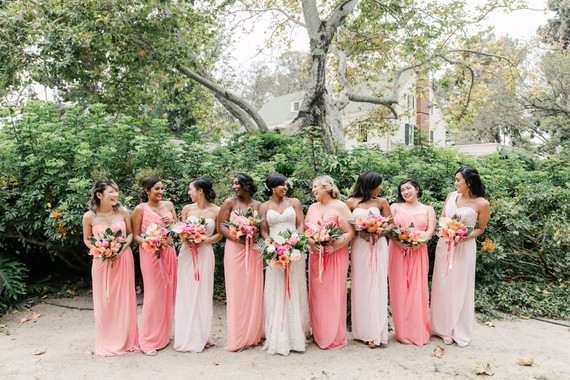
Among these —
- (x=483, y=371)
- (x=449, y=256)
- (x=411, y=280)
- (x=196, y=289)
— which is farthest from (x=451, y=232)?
(x=196, y=289)

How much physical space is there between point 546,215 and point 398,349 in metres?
5.28

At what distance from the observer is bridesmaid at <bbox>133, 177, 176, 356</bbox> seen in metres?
5.12

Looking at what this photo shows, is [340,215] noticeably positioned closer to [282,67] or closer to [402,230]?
[402,230]

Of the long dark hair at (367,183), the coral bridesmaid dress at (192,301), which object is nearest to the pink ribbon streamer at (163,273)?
the coral bridesmaid dress at (192,301)

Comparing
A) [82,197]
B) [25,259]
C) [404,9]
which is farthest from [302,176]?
[404,9]

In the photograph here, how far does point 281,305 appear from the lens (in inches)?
198

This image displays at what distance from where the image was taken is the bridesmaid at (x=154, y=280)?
5.12 metres

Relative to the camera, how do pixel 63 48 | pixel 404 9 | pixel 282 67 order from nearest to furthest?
1. pixel 63 48
2. pixel 404 9
3. pixel 282 67

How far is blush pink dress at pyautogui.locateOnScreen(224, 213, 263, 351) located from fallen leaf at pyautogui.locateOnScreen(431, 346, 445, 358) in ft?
7.38

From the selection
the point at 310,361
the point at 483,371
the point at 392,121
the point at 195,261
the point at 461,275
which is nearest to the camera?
the point at 483,371

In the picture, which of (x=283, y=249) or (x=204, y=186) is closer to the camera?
(x=283, y=249)

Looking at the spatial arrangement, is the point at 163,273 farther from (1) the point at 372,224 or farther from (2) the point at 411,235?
(2) the point at 411,235

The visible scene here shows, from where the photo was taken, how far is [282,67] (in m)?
38.8

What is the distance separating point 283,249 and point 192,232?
1.18 meters
